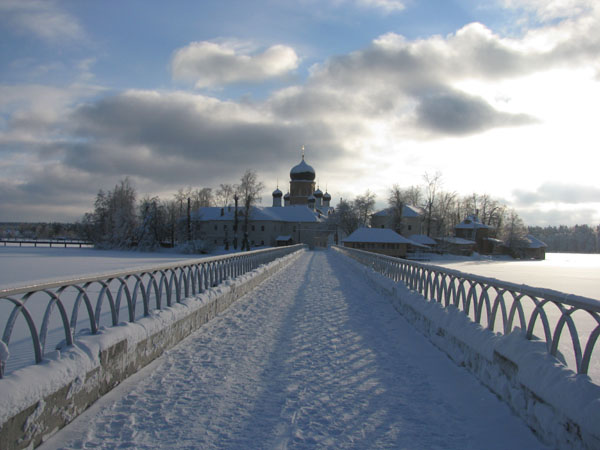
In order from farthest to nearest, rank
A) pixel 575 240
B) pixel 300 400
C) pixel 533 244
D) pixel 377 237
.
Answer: pixel 575 240, pixel 533 244, pixel 377 237, pixel 300 400

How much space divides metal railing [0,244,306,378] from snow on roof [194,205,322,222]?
64833 mm

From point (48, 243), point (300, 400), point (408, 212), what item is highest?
point (408, 212)

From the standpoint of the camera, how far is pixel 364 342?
7.14m

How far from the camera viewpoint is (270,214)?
89.3 metres

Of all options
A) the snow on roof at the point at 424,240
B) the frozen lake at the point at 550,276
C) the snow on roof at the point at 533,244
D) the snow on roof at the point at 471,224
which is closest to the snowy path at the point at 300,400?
Answer: the frozen lake at the point at 550,276

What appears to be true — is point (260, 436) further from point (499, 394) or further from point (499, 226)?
point (499, 226)

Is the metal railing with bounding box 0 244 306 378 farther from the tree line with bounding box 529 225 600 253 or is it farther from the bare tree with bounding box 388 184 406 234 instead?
the tree line with bounding box 529 225 600 253

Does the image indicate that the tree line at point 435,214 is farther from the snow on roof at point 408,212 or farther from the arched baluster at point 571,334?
the arched baluster at point 571,334

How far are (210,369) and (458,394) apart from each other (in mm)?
2926

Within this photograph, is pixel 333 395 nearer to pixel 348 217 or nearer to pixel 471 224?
pixel 348 217

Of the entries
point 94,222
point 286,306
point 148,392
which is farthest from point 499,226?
point 148,392

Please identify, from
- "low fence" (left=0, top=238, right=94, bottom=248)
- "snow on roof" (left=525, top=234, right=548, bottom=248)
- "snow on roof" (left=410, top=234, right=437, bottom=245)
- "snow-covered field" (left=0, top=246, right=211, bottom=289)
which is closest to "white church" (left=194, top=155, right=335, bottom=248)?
"snow on roof" (left=410, top=234, right=437, bottom=245)

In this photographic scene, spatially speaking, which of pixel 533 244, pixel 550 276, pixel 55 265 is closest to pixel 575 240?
pixel 533 244

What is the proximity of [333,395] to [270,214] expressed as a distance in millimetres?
84948
